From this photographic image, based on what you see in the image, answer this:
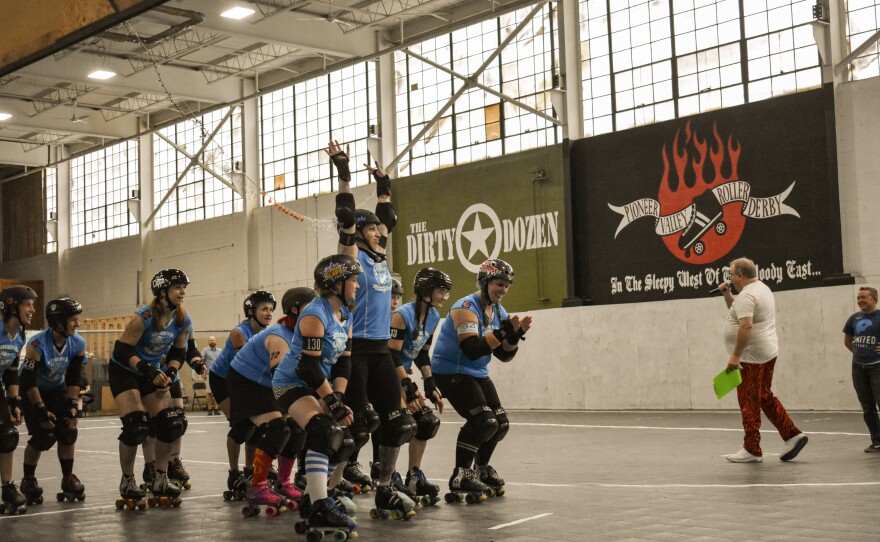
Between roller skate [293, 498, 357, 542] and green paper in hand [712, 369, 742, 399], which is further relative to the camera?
green paper in hand [712, 369, 742, 399]

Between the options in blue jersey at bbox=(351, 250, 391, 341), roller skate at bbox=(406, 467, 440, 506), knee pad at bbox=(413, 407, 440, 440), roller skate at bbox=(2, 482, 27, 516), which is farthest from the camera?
roller skate at bbox=(2, 482, 27, 516)

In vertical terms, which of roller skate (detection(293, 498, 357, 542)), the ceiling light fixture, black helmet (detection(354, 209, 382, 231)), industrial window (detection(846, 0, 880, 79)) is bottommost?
roller skate (detection(293, 498, 357, 542))

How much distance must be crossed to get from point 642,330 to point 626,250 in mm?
1897

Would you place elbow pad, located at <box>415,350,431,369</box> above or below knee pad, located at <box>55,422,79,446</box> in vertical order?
above

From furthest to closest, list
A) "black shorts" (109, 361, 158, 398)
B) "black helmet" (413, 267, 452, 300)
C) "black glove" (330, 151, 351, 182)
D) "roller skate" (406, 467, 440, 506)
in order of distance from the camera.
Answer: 1. "black shorts" (109, 361, 158, 398)
2. "black helmet" (413, 267, 452, 300)
3. "black glove" (330, 151, 351, 182)
4. "roller skate" (406, 467, 440, 506)

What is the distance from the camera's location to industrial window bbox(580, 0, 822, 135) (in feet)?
61.1

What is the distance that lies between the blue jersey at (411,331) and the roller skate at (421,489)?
1.00 meters

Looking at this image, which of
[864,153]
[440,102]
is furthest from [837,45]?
[440,102]

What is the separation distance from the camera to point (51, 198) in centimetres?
3719

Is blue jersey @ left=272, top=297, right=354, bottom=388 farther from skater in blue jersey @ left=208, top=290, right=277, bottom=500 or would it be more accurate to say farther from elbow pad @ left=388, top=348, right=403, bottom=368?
skater in blue jersey @ left=208, top=290, right=277, bottom=500

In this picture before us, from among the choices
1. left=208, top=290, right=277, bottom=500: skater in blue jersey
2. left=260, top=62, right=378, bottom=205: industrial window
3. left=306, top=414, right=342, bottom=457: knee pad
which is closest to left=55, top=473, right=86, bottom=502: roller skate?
left=208, top=290, right=277, bottom=500: skater in blue jersey

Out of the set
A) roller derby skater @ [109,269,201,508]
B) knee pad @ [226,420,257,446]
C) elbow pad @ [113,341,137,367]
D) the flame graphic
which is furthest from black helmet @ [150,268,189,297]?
the flame graphic

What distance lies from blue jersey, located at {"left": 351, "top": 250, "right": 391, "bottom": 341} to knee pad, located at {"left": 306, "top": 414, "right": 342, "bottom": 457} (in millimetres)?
1003

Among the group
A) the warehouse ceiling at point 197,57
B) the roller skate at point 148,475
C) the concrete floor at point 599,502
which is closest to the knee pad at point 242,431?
the concrete floor at point 599,502
